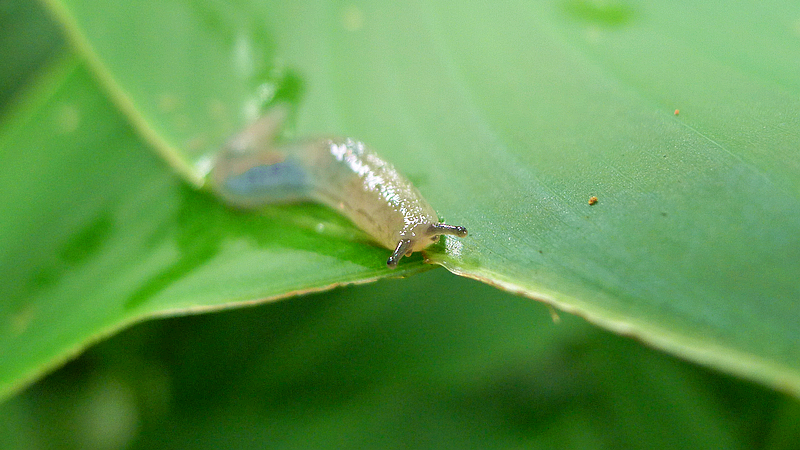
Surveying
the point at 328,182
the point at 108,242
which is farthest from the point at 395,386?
the point at 108,242

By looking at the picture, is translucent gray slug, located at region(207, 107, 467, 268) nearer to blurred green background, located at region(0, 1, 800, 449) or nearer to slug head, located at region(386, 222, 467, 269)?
slug head, located at region(386, 222, 467, 269)

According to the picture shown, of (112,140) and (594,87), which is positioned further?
(112,140)

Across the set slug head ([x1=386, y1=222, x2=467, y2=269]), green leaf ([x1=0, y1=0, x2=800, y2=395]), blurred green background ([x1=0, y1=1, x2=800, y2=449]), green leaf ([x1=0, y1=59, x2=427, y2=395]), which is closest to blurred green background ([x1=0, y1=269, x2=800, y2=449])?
blurred green background ([x1=0, y1=1, x2=800, y2=449])

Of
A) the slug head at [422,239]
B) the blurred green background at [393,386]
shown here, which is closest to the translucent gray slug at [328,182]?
the slug head at [422,239]

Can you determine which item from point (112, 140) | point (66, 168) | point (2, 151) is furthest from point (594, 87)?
point (2, 151)

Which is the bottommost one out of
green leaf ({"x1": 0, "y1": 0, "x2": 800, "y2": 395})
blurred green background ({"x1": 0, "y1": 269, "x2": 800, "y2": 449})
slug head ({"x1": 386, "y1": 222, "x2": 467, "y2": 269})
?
blurred green background ({"x1": 0, "y1": 269, "x2": 800, "y2": 449})

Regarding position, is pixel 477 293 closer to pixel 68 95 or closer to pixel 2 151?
pixel 68 95
